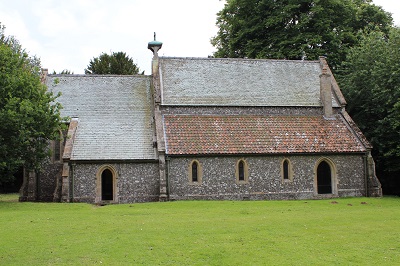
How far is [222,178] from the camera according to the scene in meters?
31.1

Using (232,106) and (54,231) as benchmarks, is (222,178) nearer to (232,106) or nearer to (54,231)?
(232,106)

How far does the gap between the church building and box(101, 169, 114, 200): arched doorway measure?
0.06 meters

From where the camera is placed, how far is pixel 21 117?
25969mm

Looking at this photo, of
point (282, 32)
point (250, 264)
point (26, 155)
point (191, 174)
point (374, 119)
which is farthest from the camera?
point (282, 32)

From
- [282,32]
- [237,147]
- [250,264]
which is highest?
[282,32]

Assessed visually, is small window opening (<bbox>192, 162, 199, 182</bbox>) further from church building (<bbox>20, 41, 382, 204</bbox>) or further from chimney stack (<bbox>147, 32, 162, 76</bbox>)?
chimney stack (<bbox>147, 32, 162, 76</bbox>)

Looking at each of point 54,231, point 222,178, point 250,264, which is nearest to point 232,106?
point 222,178

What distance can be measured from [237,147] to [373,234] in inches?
600

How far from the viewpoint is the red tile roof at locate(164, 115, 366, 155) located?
103 feet

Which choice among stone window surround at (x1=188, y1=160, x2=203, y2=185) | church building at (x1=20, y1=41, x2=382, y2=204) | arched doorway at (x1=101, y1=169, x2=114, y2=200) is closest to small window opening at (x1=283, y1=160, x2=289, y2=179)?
church building at (x1=20, y1=41, x2=382, y2=204)

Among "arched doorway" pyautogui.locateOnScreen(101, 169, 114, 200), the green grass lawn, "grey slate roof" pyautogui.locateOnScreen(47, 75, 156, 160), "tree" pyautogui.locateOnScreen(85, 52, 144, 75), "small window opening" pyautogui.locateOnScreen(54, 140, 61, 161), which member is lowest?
the green grass lawn

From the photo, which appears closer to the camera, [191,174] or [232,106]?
[191,174]

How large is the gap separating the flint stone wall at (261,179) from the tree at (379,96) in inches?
131

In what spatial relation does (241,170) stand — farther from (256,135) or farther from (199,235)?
(199,235)
